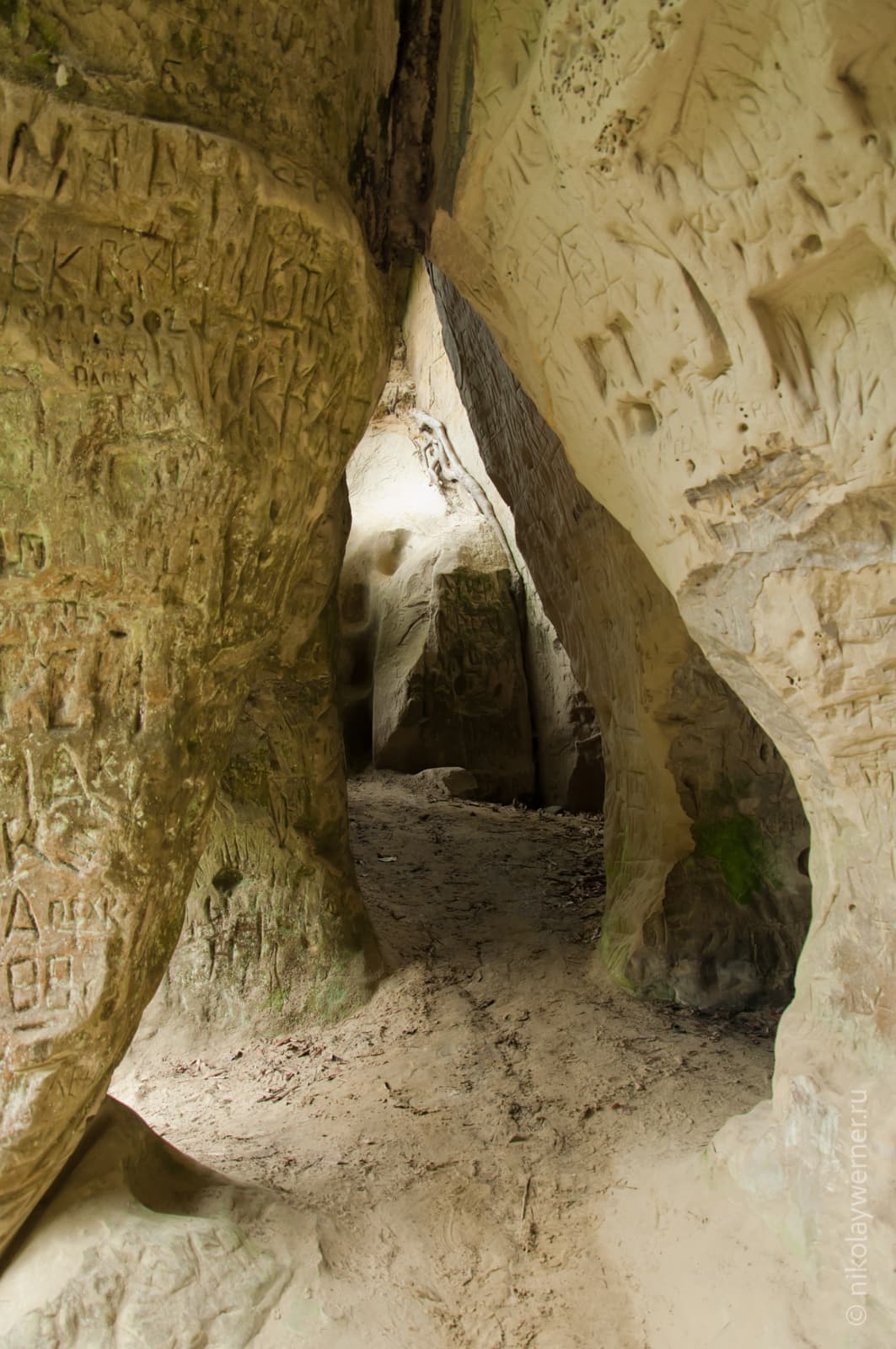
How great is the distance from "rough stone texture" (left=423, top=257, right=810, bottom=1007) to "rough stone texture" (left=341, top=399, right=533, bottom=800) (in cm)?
280

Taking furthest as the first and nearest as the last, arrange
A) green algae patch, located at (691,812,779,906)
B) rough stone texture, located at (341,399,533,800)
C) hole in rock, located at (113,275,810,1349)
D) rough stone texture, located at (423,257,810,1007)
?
rough stone texture, located at (341,399,533,800) < green algae patch, located at (691,812,779,906) < rough stone texture, located at (423,257,810,1007) < hole in rock, located at (113,275,810,1349)

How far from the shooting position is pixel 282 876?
459 centimetres

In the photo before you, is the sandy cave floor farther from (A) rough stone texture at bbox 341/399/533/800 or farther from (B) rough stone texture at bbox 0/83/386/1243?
(A) rough stone texture at bbox 341/399/533/800

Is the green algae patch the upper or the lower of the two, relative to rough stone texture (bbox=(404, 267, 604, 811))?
lower

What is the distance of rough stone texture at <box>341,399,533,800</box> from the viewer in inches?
311

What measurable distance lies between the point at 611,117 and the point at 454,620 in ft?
18.7

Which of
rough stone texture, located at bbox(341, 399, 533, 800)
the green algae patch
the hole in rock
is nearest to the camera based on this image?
the hole in rock

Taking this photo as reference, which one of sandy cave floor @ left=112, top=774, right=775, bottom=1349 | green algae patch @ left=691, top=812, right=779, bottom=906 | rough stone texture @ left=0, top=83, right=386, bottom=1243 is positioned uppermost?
rough stone texture @ left=0, top=83, right=386, bottom=1243

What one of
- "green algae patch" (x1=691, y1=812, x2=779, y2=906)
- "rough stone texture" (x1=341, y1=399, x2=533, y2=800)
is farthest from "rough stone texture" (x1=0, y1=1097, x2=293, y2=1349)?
"rough stone texture" (x1=341, y1=399, x2=533, y2=800)

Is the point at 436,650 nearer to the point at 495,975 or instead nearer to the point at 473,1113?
the point at 495,975

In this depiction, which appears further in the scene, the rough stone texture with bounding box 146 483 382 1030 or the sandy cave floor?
the rough stone texture with bounding box 146 483 382 1030

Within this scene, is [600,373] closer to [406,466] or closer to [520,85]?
[520,85]

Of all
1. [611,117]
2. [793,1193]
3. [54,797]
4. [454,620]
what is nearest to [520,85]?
[611,117]

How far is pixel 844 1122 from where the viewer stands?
8.20 feet
